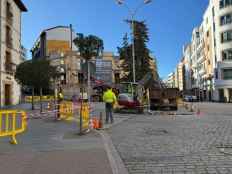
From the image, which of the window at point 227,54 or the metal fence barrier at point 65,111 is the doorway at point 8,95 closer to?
the metal fence barrier at point 65,111

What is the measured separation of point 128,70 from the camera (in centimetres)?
6344

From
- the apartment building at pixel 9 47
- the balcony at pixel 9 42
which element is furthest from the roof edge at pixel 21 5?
the balcony at pixel 9 42

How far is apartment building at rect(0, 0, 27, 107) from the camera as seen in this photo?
1382 inches

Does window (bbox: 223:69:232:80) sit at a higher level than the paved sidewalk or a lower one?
higher

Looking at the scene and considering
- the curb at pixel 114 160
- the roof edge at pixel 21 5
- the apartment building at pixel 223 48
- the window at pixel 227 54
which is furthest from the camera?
the window at pixel 227 54

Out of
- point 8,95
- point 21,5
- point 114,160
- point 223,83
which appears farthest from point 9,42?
point 223,83

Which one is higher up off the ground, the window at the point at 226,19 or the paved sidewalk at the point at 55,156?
the window at the point at 226,19

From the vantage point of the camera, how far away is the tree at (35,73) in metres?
28.8

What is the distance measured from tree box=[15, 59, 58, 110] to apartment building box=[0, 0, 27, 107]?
20.3 feet

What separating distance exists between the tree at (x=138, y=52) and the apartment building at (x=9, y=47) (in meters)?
25.0

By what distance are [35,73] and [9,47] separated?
10661 mm

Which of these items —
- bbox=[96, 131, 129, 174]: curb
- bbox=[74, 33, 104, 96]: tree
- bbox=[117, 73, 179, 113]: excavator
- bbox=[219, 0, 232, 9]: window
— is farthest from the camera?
bbox=[74, 33, 104, 96]: tree

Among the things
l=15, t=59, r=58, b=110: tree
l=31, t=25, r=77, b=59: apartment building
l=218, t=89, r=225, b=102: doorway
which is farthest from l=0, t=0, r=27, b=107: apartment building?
l=31, t=25, r=77, b=59: apartment building

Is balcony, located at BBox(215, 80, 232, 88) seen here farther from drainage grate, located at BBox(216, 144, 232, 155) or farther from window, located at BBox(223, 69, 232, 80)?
drainage grate, located at BBox(216, 144, 232, 155)
